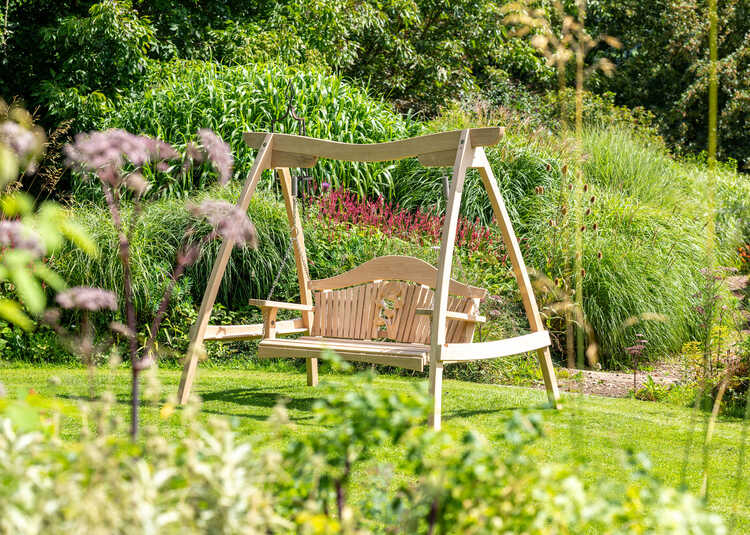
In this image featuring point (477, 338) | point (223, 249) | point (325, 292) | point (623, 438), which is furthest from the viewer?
point (477, 338)

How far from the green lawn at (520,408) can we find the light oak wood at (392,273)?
28.3 inches

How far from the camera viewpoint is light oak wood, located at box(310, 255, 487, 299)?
4756 mm

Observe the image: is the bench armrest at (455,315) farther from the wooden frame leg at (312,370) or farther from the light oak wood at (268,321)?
the wooden frame leg at (312,370)

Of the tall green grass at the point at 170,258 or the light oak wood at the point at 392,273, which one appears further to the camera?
the tall green grass at the point at 170,258

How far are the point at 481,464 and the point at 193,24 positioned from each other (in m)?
13.0

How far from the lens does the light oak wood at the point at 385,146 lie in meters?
3.90

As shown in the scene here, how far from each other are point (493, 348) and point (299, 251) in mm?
1606

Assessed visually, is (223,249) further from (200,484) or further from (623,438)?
(200,484)

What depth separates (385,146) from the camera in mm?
4141

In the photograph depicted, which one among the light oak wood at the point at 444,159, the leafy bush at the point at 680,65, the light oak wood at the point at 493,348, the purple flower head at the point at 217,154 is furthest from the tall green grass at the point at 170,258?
the leafy bush at the point at 680,65

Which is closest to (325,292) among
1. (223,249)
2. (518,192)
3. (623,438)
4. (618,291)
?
(223,249)

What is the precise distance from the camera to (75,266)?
20.1 feet

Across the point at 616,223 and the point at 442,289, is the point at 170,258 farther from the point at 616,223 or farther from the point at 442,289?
the point at 616,223

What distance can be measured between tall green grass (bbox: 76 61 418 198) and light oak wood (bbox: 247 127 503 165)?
2.98 meters
